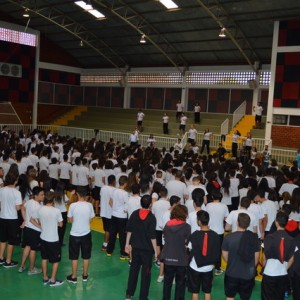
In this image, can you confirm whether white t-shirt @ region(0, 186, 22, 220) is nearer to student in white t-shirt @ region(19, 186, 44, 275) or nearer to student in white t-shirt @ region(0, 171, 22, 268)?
student in white t-shirt @ region(0, 171, 22, 268)

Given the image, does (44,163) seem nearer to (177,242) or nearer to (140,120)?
(177,242)

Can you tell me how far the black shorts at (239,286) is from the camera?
486 centimetres

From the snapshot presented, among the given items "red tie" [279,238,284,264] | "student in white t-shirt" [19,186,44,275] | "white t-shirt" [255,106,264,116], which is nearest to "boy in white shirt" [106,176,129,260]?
"student in white t-shirt" [19,186,44,275]

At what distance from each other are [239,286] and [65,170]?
6496 millimetres

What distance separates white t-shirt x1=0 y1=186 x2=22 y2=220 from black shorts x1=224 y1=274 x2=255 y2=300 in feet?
11.3

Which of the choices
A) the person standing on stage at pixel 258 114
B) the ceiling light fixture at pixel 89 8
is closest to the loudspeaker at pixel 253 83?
the person standing on stage at pixel 258 114

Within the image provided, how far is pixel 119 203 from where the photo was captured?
714 cm

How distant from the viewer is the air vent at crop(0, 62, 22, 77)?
25577 mm

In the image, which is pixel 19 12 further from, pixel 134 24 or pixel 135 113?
pixel 135 113

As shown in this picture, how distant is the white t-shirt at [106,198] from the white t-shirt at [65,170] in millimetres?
3099

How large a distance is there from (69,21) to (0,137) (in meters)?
11.9

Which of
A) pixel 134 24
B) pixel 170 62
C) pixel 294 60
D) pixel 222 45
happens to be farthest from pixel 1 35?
pixel 294 60

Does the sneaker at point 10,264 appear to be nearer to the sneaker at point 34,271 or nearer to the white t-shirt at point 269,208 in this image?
the sneaker at point 34,271

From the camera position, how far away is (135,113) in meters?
27.8
